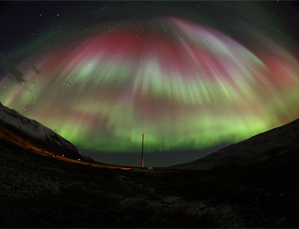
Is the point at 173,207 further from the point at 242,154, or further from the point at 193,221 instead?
the point at 242,154

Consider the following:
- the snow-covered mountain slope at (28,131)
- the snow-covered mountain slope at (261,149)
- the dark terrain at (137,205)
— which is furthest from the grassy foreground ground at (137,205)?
the snow-covered mountain slope at (28,131)

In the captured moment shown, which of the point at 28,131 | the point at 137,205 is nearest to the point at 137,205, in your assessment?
the point at 137,205

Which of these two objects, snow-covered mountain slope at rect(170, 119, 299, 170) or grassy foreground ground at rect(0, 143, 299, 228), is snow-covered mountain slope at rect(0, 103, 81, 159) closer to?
grassy foreground ground at rect(0, 143, 299, 228)

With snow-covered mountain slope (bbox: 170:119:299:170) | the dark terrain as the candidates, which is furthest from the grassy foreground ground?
snow-covered mountain slope (bbox: 170:119:299:170)

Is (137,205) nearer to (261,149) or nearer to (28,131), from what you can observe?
(261,149)

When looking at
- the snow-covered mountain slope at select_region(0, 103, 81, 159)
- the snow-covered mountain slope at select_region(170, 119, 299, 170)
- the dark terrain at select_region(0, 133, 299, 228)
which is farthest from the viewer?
the snow-covered mountain slope at select_region(0, 103, 81, 159)

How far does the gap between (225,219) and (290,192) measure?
240 inches

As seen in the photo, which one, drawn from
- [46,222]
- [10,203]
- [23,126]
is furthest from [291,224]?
[23,126]

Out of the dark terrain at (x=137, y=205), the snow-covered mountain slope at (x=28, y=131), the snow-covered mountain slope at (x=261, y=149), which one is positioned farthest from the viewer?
the snow-covered mountain slope at (x=28, y=131)

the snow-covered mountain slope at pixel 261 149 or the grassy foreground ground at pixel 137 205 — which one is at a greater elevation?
the snow-covered mountain slope at pixel 261 149

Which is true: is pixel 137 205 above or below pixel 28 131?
below

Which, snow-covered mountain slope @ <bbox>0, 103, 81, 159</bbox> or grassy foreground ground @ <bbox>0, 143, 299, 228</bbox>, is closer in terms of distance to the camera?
grassy foreground ground @ <bbox>0, 143, 299, 228</bbox>

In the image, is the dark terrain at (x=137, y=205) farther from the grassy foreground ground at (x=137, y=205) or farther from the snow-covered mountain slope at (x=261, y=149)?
the snow-covered mountain slope at (x=261, y=149)

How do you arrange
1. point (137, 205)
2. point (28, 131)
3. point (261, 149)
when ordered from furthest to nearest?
point (28, 131) → point (261, 149) → point (137, 205)
